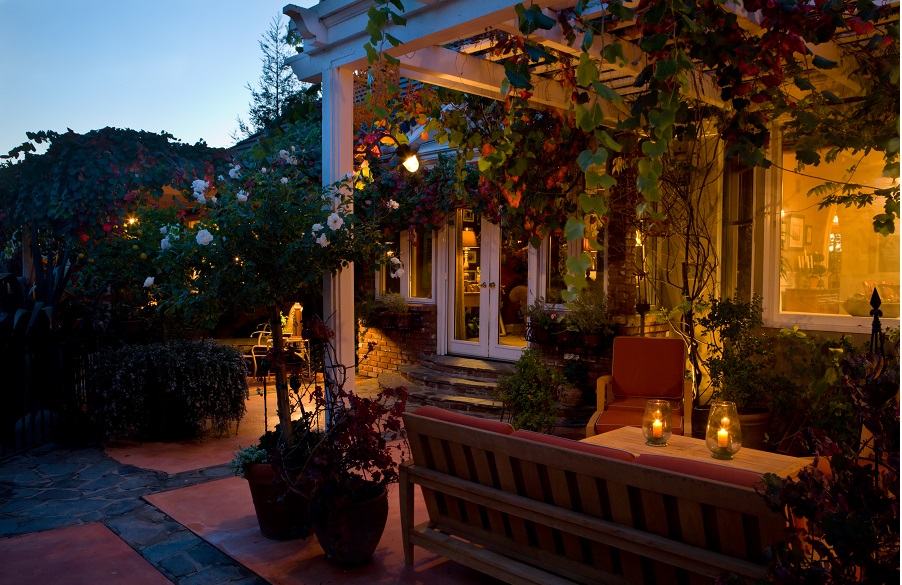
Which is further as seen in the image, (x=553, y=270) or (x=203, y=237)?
(x=553, y=270)

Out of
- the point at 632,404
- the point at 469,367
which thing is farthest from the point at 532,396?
the point at 469,367

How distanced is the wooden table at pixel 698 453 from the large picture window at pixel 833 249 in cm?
243

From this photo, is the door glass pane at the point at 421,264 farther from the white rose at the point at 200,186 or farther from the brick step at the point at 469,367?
the white rose at the point at 200,186

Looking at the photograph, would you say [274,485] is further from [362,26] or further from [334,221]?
[362,26]

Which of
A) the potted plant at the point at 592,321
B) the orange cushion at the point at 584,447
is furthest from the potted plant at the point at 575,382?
the orange cushion at the point at 584,447

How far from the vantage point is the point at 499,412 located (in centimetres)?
753

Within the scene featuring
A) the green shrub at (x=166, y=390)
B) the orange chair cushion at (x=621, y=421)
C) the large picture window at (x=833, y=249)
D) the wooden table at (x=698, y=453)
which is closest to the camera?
the wooden table at (x=698, y=453)

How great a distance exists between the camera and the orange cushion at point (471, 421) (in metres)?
3.35

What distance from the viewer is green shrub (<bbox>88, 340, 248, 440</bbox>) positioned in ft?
21.0

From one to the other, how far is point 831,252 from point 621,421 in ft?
8.11

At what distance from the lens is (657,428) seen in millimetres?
4387

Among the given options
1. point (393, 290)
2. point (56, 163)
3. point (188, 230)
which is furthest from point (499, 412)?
point (56, 163)

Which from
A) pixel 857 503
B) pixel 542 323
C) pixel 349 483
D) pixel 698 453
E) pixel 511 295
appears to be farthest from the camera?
pixel 511 295

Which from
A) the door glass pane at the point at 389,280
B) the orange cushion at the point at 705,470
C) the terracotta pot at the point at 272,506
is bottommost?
the terracotta pot at the point at 272,506
